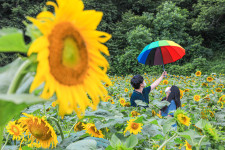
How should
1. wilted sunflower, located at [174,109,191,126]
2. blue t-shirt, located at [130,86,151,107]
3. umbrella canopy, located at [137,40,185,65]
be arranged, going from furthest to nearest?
umbrella canopy, located at [137,40,185,65] < blue t-shirt, located at [130,86,151,107] < wilted sunflower, located at [174,109,191,126]

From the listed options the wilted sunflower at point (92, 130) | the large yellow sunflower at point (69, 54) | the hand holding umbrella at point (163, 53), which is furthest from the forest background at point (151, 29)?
the large yellow sunflower at point (69, 54)

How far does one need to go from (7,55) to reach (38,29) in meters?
11.1

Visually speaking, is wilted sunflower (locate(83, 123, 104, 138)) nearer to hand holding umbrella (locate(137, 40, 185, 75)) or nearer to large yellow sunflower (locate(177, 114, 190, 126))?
large yellow sunflower (locate(177, 114, 190, 126))

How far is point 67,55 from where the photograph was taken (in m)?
0.33

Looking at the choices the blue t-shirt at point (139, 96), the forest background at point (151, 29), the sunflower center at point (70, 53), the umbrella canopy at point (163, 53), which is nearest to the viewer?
the sunflower center at point (70, 53)

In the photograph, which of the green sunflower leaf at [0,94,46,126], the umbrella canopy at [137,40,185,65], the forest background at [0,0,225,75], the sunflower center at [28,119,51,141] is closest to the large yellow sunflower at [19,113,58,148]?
the sunflower center at [28,119,51,141]

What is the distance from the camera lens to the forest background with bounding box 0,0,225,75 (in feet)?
32.0

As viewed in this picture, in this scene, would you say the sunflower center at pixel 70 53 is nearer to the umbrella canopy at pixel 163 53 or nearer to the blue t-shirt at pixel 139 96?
the blue t-shirt at pixel 139 96

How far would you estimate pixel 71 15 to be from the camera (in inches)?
12.5

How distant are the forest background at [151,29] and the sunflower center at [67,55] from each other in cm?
900

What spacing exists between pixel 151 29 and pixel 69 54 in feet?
34.4

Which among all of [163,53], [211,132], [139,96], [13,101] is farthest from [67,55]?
[163,53]

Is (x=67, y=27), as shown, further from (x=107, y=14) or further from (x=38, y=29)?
(x=107, y=14)

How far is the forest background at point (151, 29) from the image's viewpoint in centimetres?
974
